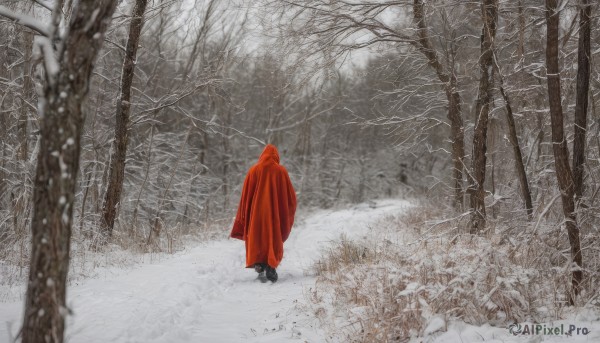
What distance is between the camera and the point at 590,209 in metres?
3.89

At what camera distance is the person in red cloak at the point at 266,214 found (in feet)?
19.9

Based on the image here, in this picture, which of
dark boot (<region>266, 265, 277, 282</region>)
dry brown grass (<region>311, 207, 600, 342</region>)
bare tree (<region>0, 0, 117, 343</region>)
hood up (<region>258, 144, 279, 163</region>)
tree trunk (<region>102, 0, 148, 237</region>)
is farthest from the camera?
tree trunk (<region>102, 0, 148, 237</region>)

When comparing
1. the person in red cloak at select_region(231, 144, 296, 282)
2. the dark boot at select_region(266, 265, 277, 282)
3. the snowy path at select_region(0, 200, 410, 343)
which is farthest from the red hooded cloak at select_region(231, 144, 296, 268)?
the snowy path at select_region(0, 200, 410, 343)

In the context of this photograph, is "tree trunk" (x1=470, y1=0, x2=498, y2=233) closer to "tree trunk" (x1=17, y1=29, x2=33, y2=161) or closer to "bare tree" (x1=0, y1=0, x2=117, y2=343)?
"bare tree" (x1=0, y1=0, x2=117, y2=343)

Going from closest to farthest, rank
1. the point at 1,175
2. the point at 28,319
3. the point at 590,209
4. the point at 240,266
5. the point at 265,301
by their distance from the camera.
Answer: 1. the point at 28,319
2. the point at 590,209
3. the point at 265,301
4. the point at 240,266
5. the point at 1,175

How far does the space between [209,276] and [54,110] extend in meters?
4.01

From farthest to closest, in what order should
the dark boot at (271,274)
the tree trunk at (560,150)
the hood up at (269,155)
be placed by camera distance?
the hood up at (269,155)
the dark boot at (271,274)
the tree trunk at (560,150)

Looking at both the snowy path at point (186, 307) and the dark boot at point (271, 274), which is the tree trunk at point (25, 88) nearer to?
the snowy path at point (186, 307)

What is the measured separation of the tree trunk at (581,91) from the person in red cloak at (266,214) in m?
3.72

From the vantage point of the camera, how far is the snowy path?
11.1ft

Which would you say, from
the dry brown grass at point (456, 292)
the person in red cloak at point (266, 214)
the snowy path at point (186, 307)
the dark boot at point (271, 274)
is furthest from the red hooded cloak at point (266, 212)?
the dry brown grass at point (456, 292)

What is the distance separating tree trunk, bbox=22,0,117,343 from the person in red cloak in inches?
160

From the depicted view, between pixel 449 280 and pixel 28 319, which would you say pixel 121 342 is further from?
pixel 449 280

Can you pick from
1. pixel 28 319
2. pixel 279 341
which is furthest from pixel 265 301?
pixel 28 319
